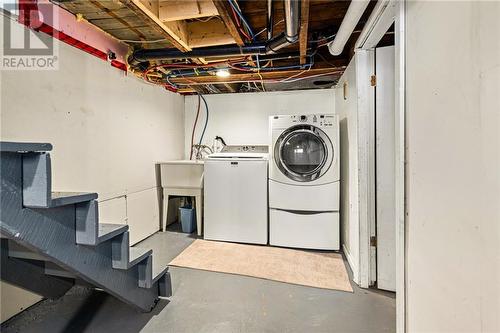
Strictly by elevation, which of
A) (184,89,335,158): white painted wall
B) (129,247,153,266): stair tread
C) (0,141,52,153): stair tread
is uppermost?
(184,89,335,158): white painted wall

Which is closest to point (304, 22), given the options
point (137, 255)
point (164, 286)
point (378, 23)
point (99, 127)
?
point (378, 23)

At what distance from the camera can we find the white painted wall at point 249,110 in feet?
11.8

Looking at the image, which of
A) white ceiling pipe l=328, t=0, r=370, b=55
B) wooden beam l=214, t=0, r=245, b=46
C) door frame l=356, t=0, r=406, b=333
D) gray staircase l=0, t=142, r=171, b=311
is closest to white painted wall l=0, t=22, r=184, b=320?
gray staircase l=0, t=142, r=171, b=311

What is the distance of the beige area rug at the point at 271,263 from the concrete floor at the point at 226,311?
134mm

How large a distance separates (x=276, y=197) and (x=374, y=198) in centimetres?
112

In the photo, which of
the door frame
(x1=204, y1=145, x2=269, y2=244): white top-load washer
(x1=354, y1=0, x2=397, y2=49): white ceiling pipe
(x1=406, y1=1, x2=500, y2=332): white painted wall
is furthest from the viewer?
(x1=204, y1=145, x2=269, y2=244): white top-load washer

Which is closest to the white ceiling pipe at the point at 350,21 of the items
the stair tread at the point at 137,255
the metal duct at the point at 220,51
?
the metal duct at the point at 220,51

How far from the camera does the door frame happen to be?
116 cm

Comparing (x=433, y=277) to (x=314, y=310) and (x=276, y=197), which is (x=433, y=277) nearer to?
(x=314, y=310)

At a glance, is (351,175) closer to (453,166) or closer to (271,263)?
(271,263)

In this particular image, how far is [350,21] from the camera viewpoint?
5.14 ft

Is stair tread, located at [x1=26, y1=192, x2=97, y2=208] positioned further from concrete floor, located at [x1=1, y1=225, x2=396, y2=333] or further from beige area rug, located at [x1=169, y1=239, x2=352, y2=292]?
beige area rug, located at [x1=169, y1=239, x2=352, y2=292]

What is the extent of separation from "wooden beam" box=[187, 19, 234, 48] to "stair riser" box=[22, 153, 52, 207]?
173 centimetres

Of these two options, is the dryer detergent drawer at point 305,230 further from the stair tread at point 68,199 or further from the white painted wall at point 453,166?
the stair tread at point 68,199
